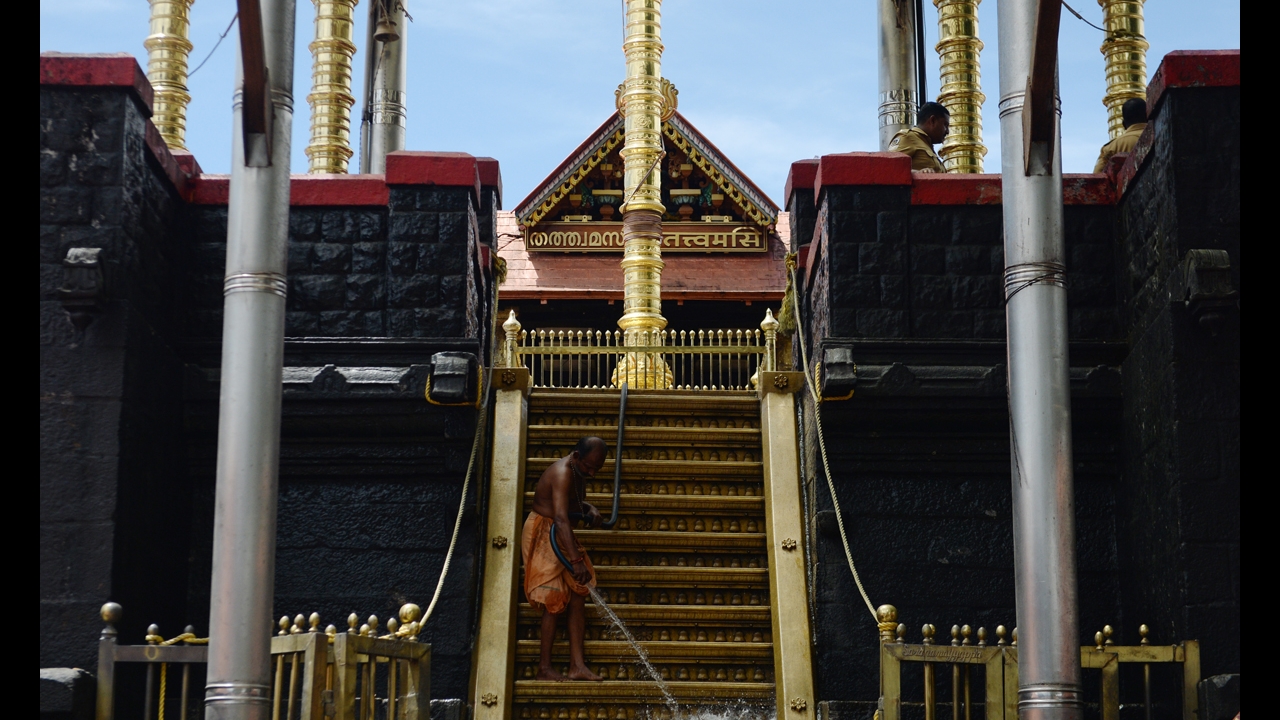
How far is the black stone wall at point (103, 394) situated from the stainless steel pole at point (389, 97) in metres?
7.40

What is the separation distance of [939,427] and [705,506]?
6.05ft

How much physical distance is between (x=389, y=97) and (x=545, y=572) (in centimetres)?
907

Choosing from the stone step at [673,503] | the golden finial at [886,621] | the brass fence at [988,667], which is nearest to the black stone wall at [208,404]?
the stone step at [673,503]

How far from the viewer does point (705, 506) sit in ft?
34.2

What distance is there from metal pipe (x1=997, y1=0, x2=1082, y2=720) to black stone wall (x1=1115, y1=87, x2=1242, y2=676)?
2271 mm

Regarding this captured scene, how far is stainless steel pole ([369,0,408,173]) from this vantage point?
1653 cm

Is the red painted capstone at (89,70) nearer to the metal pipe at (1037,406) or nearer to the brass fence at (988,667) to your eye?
the metal pipe at (1037,406)

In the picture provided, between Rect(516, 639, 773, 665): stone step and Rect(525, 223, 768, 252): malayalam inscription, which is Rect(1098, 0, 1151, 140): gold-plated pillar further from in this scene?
Rect(525, 223, 768, 252): malayalam inscription

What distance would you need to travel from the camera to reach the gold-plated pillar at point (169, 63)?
14203mm

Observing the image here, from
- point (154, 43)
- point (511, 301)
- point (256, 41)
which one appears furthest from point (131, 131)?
point (511, 301)

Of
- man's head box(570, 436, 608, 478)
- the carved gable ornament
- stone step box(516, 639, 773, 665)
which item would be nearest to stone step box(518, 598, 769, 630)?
stone step box(516, 639, 773, 665)

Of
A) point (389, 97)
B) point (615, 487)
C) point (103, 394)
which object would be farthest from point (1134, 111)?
point (389, 97)

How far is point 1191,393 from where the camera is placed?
809cm
